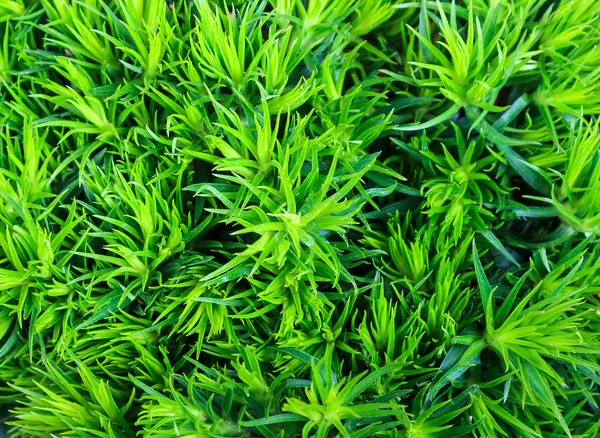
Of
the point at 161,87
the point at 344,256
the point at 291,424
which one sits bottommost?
the point at 291,424

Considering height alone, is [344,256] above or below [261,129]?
below

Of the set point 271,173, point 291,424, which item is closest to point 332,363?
point 291,424

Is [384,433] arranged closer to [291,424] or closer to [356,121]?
[291,424]

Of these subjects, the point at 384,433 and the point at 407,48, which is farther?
the point at 407,48

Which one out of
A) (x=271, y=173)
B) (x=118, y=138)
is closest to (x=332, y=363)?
(x=271, y=173)

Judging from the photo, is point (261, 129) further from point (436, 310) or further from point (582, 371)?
point (582, 371)

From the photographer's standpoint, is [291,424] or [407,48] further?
[407,48]
